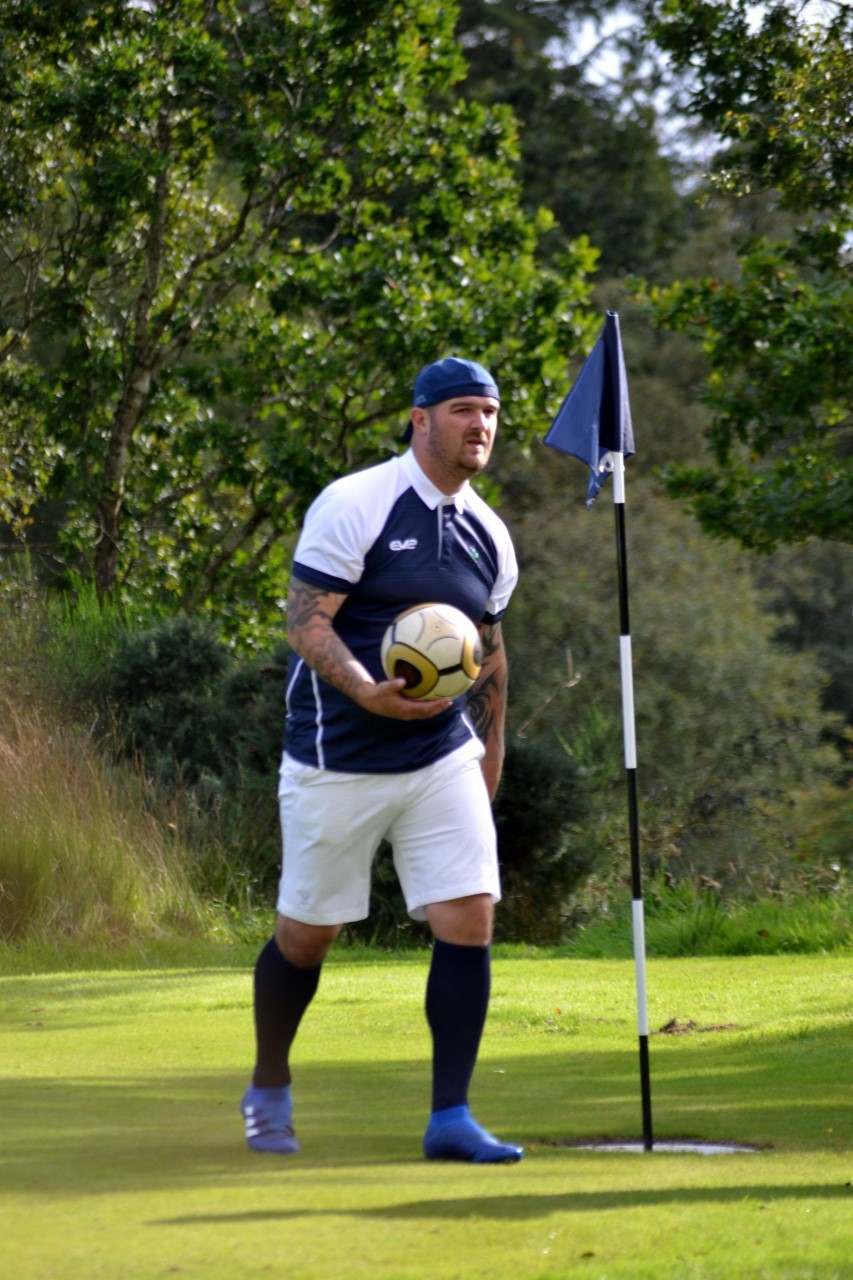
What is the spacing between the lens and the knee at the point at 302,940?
541 cm

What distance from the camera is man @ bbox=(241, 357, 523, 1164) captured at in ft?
17.3

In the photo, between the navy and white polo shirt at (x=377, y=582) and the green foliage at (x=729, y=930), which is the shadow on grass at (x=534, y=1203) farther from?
the green foliage at (x=729, y=930)

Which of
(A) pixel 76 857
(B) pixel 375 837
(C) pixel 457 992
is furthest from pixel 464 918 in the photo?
(A) pixel 76 857

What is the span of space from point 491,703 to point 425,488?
2.78 ft

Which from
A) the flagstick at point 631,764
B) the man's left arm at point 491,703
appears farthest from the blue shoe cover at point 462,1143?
the man's left arm at point 491,703

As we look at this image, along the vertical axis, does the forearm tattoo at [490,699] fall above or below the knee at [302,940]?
above

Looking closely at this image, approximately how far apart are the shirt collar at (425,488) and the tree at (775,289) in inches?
326

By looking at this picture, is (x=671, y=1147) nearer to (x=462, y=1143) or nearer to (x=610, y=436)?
(x=462, y=1143)

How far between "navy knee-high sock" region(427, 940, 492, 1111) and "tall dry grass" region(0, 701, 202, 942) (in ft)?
23.5

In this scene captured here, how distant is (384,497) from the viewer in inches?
212

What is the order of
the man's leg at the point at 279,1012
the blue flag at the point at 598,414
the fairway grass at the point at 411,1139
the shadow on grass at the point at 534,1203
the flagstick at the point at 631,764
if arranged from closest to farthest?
the fairway grass at the point at 411,1139
the shadow on grass at the point at 534,1203
the man's leg at the point at 279,1012
the flagstick at the point at 631,764
the blue flag at the point at 598,414

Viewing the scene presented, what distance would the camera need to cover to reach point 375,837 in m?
5.33

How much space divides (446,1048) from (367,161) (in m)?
15.5

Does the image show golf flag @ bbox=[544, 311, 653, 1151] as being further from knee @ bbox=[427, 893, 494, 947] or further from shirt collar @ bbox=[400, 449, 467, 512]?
knee @ bbox=[427, 893, 494, 947]
